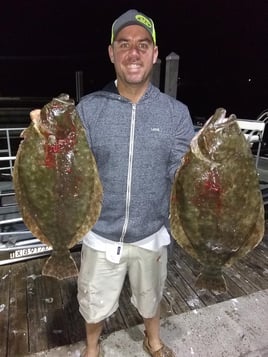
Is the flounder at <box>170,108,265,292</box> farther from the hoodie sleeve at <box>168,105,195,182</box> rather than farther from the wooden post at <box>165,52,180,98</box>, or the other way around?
the wooden post at <box>165,52,180,98</box>

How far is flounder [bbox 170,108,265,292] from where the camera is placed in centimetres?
163

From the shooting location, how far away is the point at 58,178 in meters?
1.68

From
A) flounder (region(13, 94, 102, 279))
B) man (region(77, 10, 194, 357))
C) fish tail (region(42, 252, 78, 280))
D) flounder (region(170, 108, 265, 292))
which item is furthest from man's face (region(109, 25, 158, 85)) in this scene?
fish tail (region(42, 252, 78, 280))

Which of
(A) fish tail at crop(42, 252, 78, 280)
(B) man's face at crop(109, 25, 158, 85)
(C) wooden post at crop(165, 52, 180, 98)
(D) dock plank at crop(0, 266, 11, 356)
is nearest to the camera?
(A) fish tail at crop(42, 252, 78, 280)

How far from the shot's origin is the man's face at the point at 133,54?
2051mm

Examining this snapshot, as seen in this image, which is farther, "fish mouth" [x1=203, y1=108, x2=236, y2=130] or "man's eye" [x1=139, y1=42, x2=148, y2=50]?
"man's eye" [x1=139, y1=42, x2=148, y2=50]

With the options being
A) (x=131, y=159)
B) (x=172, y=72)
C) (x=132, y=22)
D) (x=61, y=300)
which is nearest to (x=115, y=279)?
(x=131, y=159)

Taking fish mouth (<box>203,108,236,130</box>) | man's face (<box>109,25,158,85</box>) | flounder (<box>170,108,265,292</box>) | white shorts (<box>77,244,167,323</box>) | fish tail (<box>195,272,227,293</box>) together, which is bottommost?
white shorts (<box>77,244,167,323</box>)

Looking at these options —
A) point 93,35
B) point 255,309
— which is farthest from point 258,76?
point 255,309

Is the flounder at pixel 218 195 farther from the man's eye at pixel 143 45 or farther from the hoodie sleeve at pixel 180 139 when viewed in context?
the man's eye at pixel 143 45

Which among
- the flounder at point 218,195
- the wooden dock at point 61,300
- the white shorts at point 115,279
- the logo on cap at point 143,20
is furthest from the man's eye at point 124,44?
the wooden dock at point 61,300

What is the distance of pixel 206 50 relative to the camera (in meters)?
32.3

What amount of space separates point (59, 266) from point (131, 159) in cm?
76

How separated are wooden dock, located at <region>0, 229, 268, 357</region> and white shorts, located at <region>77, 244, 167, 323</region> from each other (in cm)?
71
